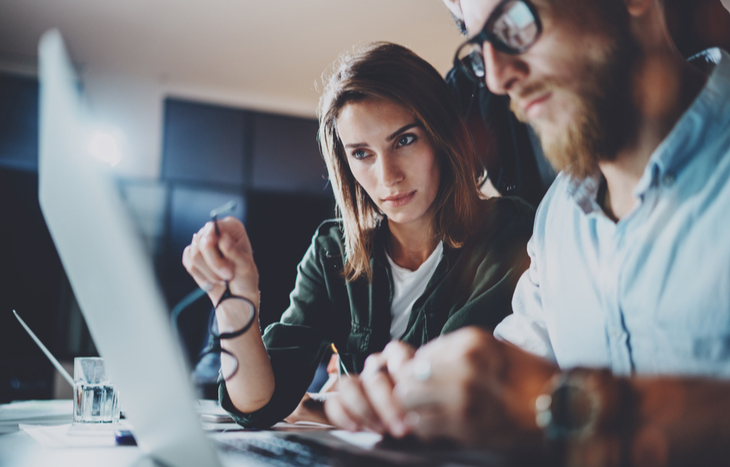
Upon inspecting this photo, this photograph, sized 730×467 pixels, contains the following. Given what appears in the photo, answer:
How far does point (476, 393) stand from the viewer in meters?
0.44

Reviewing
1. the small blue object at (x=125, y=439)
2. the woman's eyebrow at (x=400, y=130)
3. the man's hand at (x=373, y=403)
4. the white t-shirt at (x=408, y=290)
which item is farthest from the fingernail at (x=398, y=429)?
the woman's eyebrow at (x=400, y=130)

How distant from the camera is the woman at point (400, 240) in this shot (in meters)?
1.17

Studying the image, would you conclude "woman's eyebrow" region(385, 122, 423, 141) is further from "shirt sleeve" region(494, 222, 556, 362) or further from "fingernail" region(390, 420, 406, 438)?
"fingernail" region(390, 420, 406, 438)

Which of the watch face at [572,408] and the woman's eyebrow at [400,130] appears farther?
the woman's eyebrow at [400,130]

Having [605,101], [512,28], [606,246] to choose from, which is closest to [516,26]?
[512,28]

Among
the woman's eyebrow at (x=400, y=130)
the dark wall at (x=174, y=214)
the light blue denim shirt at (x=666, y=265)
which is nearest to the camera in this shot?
the light blue denim shirt at (x=666, y=265)

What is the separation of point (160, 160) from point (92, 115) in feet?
2.15

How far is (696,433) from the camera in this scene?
425 millimetres

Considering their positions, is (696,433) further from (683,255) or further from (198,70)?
(198,70)

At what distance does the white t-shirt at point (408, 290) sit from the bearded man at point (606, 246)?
0.40 meters

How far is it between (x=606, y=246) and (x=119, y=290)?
2.17 feet

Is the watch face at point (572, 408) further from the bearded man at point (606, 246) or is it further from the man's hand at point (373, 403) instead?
the man's hand at point (373, 403)

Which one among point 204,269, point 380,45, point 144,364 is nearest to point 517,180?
point 380,45

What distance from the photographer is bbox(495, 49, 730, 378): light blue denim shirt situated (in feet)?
2.11
